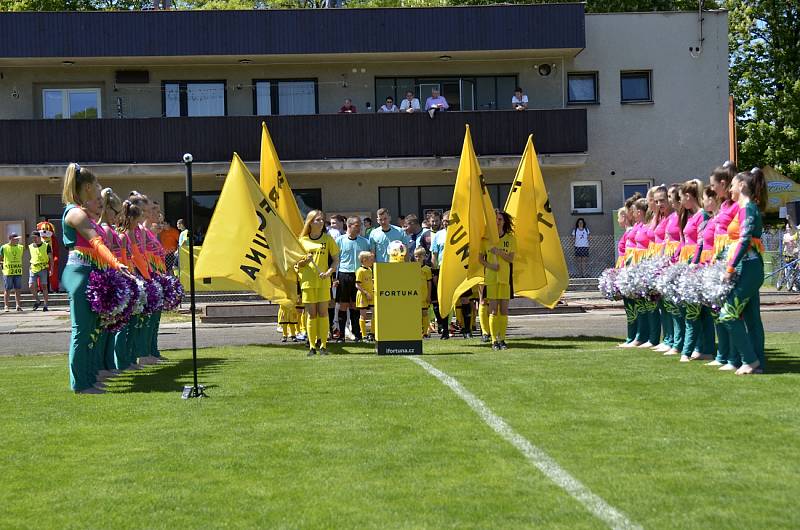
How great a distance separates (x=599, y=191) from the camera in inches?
1425

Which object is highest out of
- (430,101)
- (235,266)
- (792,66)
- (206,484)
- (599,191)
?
(792,66)

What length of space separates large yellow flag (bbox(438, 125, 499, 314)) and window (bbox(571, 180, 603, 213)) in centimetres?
2014

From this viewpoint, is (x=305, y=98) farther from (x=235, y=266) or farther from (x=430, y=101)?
(x=235, y=266)

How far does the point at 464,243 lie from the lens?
16234 mm

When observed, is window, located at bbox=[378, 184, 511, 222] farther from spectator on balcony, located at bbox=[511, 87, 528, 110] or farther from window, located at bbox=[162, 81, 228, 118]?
window, located at bbox=[162, 81, 228, 118]

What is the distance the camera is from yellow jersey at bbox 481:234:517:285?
625 inches

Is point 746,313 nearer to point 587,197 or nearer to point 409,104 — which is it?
point 409,104

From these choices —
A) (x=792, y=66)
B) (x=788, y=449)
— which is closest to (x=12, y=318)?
(x=788, y=449)

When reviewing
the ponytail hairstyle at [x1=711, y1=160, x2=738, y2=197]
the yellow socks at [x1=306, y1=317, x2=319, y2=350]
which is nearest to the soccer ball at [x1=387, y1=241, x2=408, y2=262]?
the yellow socks at [x1=306, y1=317, x2=319, y2=350]

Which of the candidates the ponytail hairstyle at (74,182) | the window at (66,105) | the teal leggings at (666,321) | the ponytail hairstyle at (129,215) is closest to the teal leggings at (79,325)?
the ponytail hairstyle at (74,182)

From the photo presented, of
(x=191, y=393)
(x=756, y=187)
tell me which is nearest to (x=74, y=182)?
(x=191, y=393)

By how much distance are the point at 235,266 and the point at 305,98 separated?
20.3 m

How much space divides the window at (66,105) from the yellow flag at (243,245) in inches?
812

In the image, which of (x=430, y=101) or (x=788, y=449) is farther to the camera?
(x=430, y=101)
